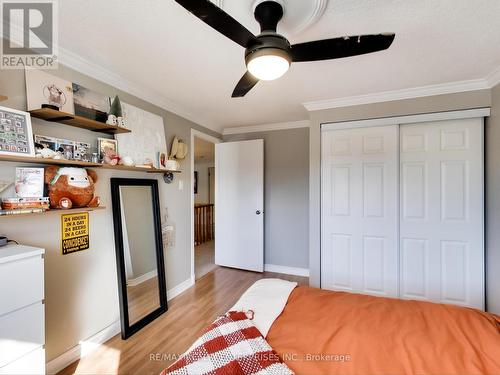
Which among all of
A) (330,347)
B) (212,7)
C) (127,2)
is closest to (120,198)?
(127,2)

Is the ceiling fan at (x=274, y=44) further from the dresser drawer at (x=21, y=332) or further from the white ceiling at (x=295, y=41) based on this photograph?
Answer: the dresser drawer at (x=21, y=332)

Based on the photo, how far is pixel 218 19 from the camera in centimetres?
104

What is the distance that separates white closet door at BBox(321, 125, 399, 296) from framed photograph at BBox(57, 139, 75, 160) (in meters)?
2.42

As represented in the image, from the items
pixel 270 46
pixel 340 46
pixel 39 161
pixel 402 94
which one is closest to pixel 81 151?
pixel 39 161

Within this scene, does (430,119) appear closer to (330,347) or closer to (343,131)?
(343,131)

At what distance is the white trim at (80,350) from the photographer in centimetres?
169

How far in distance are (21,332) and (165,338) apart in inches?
42.7

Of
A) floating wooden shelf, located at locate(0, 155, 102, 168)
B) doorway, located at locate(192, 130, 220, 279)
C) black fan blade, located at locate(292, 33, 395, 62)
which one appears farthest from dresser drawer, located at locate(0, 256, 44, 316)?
doorway, located at locate(192, 130, 220, 279)

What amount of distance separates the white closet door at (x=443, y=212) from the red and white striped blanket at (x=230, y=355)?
2132mm

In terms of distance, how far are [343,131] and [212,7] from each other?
214 centimetres

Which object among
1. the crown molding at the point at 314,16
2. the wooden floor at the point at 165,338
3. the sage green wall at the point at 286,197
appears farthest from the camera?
the sage green wall at the point at 286,197

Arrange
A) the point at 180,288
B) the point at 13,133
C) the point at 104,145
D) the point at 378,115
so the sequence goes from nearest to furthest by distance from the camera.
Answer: the point at 13,133
the point at 104,145
the point at 378,115
the point at 180,288

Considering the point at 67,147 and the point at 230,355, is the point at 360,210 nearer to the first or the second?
the point at 230,355

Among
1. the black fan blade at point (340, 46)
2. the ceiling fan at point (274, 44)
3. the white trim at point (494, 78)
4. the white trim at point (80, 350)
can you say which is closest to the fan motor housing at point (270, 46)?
the ceiling fan at point (274, 44)
